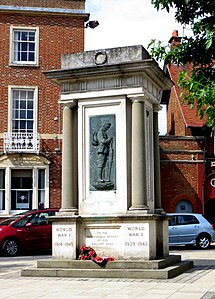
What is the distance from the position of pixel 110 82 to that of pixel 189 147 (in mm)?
17558

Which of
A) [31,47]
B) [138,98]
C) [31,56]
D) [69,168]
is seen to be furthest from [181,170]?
[138,98]

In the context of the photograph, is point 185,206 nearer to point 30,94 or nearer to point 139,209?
point 30,94

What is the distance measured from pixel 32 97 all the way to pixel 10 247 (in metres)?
9.54

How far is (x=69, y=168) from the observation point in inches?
523

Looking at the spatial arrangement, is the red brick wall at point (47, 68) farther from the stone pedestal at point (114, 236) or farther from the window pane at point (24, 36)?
the stone pedestal at point (114, 236)

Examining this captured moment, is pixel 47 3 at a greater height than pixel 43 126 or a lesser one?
greater

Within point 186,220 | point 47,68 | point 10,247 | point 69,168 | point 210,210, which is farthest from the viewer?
point 210,210

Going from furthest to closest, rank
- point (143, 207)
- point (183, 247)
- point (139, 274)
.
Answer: point (183, 247)
point (143, 207)
point (139, 274)

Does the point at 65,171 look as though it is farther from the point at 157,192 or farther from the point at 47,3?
the point at 47,3

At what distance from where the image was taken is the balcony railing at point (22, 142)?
1049 inches

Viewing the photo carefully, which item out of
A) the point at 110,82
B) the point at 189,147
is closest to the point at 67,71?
the point at 110,82

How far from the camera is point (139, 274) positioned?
11.6 metres

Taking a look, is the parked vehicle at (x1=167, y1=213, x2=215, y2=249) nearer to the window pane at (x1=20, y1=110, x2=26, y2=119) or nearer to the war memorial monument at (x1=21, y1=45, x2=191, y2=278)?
the war memorial monument at (x1=21, y1=45, x2=191, y2=278)

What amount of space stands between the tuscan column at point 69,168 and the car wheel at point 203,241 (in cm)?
1053
